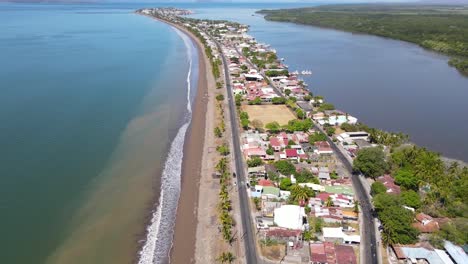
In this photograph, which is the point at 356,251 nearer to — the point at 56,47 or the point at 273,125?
the point at 273,125

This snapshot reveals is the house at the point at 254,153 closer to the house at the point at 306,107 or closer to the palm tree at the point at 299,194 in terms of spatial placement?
the palm tree at the point at 299,194

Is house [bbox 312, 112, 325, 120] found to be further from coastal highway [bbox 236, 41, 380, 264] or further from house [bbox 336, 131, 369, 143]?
coastal highway [bbox 236, 41, 380, 264]

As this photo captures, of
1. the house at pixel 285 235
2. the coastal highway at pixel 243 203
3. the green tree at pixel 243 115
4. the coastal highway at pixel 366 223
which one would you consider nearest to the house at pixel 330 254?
the coastal highway at pixel 366 223

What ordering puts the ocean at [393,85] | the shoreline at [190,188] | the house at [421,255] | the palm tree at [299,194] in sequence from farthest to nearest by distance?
1. the ocean at [393,85]
2. the palm tree at [299,194]
3. the shoreline at [190,188]
4. the house at [421,255]

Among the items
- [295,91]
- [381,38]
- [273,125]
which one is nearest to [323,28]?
[381,38]

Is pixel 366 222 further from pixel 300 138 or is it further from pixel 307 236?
pixel 300 138

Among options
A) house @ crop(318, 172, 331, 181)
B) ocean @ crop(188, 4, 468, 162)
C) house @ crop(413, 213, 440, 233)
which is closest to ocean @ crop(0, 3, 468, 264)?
ocean @ crop(188, 4, 468, 162)
